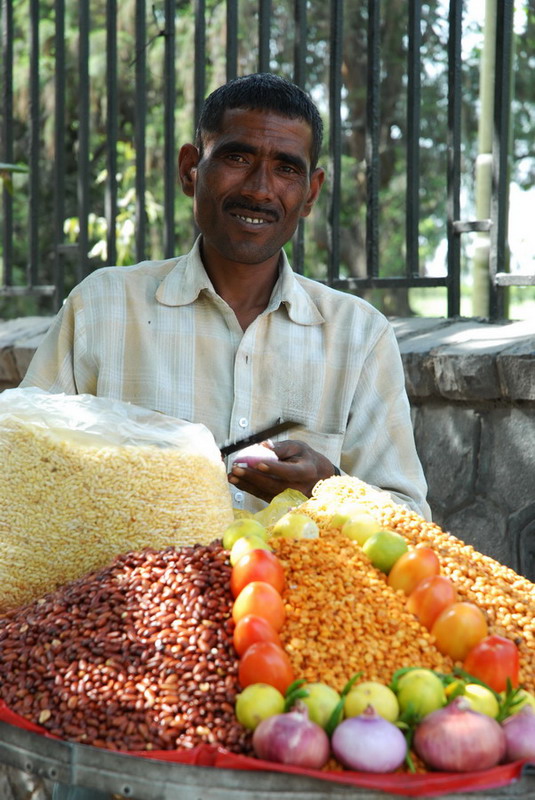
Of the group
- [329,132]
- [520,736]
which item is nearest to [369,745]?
[520,736]

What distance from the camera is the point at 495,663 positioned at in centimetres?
125

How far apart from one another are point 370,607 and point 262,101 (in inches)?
46.2

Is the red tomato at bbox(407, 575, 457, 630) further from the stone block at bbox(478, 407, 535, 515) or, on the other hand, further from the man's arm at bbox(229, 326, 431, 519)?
the stone block at bbox(478, 407, 535, 515)

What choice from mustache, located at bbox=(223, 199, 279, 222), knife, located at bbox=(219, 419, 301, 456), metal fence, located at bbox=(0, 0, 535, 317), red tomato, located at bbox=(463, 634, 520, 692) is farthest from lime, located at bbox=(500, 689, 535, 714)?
metal fence, located at bbox=(0, 0, 535, 317)

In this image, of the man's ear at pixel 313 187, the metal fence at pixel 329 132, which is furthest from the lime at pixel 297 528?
the metal fence at pixel 329 132

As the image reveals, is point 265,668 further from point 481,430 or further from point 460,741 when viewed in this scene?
point 481,430

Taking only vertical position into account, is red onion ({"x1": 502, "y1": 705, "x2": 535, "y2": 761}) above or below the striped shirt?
below

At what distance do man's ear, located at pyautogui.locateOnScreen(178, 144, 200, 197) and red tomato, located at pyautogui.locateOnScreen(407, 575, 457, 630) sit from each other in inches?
49.0

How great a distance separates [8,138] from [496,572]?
290cm

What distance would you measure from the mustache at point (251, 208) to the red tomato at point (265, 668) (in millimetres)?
1127

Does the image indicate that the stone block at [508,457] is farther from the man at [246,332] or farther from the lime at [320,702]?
the lime at [320,702]

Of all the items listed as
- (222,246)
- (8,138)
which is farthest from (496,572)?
(8,138)

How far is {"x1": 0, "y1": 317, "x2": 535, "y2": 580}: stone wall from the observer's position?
2539 mm

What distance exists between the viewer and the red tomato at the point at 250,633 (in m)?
1.23
